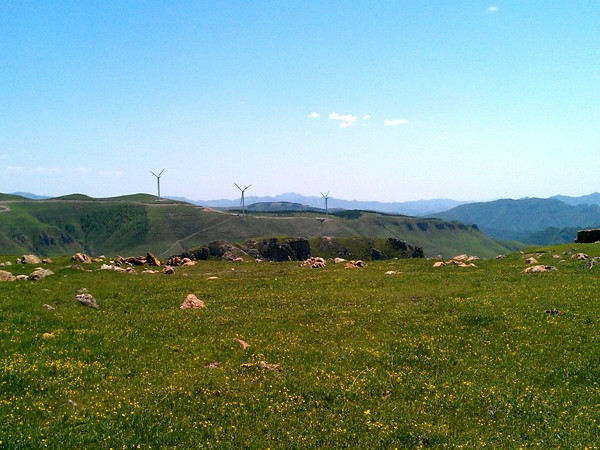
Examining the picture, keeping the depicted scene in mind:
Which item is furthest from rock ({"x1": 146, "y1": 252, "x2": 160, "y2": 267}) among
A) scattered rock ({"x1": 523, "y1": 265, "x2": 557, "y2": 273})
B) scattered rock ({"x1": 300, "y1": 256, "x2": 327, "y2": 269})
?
scattered rock ({"x1": 523, "y1": 265, "x2": 557, "y2": 273})

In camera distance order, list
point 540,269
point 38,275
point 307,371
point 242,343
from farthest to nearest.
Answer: point 540,269, point 38,275, point 242,343, point 307,371

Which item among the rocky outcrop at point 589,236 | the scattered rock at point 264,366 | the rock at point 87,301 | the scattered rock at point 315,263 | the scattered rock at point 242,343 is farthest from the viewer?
the rocky outcrop at point 589,236

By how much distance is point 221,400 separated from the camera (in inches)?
619

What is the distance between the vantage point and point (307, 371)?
61.8ft

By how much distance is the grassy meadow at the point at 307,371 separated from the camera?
13.6 m

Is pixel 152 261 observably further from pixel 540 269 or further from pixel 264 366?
pixel 540 269

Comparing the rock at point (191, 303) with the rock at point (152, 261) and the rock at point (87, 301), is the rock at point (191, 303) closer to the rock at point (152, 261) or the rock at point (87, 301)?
the rock at point (87, 301)

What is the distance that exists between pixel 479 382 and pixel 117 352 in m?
18.4

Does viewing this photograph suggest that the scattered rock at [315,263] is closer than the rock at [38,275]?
No

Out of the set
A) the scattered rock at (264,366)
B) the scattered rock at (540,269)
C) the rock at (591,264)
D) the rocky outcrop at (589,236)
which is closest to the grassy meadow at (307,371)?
the scattered rock at (264,366)

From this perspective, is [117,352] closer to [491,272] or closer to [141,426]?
[141,426]

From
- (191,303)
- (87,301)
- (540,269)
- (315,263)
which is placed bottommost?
(315,263)

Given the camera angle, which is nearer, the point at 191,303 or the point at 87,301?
the point at 87,301

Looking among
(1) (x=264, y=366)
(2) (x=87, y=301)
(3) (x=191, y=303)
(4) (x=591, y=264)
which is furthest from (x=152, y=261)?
(4) (x=591, y=264)
